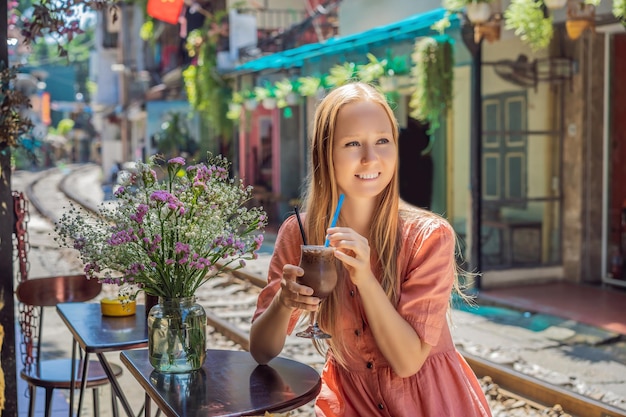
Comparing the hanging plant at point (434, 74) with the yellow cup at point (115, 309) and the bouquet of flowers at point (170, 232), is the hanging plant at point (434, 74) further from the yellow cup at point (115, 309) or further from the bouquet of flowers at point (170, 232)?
the bouquet of flowers at point (170, 232)

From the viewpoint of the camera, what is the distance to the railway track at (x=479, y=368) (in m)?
5.31

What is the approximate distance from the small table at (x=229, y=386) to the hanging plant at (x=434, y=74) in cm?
695

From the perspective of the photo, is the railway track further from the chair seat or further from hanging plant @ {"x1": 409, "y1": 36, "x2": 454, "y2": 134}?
hanging plant @ {"x1": 409, "y1": 36, "x2": 454, "y2": 134}

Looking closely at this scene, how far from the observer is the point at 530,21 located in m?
8.26

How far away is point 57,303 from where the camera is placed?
434cm

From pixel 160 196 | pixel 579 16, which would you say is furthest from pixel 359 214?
pixel 579 16

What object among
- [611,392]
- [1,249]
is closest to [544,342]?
[611,392]

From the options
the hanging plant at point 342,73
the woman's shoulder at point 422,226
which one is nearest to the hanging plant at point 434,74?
the hanging plant at point 342,73

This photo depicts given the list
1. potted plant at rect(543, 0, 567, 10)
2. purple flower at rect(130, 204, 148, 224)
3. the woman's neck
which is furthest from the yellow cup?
potted plant at rect(543, 0, 567, 10)

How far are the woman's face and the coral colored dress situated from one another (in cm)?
18

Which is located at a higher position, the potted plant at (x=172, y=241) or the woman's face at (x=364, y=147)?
the woman's face at (x=364, y=147)

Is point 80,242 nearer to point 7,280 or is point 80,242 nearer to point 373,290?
point 373,290

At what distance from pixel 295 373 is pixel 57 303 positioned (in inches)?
82.9

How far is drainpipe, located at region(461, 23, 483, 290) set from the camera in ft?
30.8
